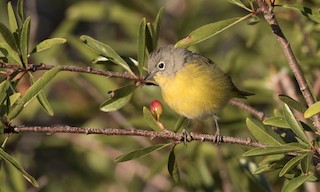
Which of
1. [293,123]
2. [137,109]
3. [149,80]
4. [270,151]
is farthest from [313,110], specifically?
[137,109]

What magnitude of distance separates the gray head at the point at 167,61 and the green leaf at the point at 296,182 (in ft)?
6.06

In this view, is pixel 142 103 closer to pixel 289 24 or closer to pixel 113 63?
pixel 289 24

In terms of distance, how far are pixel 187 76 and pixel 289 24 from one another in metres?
1.30

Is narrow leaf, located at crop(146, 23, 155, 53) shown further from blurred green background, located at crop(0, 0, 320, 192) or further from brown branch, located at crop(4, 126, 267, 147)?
blurred green background, located at crop(0, 0, 320, 192)

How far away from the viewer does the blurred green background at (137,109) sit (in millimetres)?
4730

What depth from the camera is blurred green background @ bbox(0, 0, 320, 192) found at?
4730mm

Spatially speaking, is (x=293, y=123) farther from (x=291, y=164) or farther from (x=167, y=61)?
(x=167, y=61)

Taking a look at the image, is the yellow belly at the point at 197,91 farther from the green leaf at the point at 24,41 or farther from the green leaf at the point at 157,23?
the green leaf at the point at 24,41

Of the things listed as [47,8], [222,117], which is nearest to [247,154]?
[222,117]

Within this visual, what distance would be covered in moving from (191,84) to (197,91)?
72 mm

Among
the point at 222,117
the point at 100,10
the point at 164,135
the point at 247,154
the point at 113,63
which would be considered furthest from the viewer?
the point at 100,10

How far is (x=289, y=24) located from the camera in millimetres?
5277

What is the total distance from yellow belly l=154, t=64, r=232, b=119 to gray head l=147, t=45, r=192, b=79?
0.09 metres

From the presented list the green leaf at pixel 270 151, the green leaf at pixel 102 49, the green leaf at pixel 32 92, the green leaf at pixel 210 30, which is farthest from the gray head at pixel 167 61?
the green leaf at pixel 270 151
